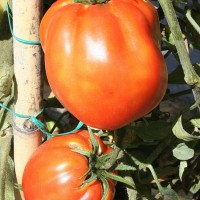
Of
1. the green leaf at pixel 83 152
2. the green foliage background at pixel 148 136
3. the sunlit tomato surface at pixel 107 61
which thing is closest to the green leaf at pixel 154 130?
the green foliage background at pixel 148 136

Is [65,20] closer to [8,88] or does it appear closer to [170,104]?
[8,88]

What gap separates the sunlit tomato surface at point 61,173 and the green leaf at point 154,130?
0.23ft

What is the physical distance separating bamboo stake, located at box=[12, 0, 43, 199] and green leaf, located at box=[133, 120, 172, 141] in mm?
201

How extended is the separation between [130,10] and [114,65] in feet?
0.27

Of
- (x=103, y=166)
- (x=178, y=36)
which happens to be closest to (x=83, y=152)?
(x=103, y=166)

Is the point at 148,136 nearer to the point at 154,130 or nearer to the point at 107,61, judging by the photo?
the point at 154,130

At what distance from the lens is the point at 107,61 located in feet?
2.23

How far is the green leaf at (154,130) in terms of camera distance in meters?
0.95

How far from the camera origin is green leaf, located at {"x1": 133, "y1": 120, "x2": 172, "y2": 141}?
95 cm

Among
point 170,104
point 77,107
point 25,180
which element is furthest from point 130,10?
point 170,104

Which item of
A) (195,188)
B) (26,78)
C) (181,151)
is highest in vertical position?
(26,78)

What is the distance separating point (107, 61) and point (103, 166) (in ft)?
0.84

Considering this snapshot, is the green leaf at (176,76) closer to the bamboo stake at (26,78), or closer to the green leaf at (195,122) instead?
the green leaf at (195,122)

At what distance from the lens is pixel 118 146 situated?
0.88m
